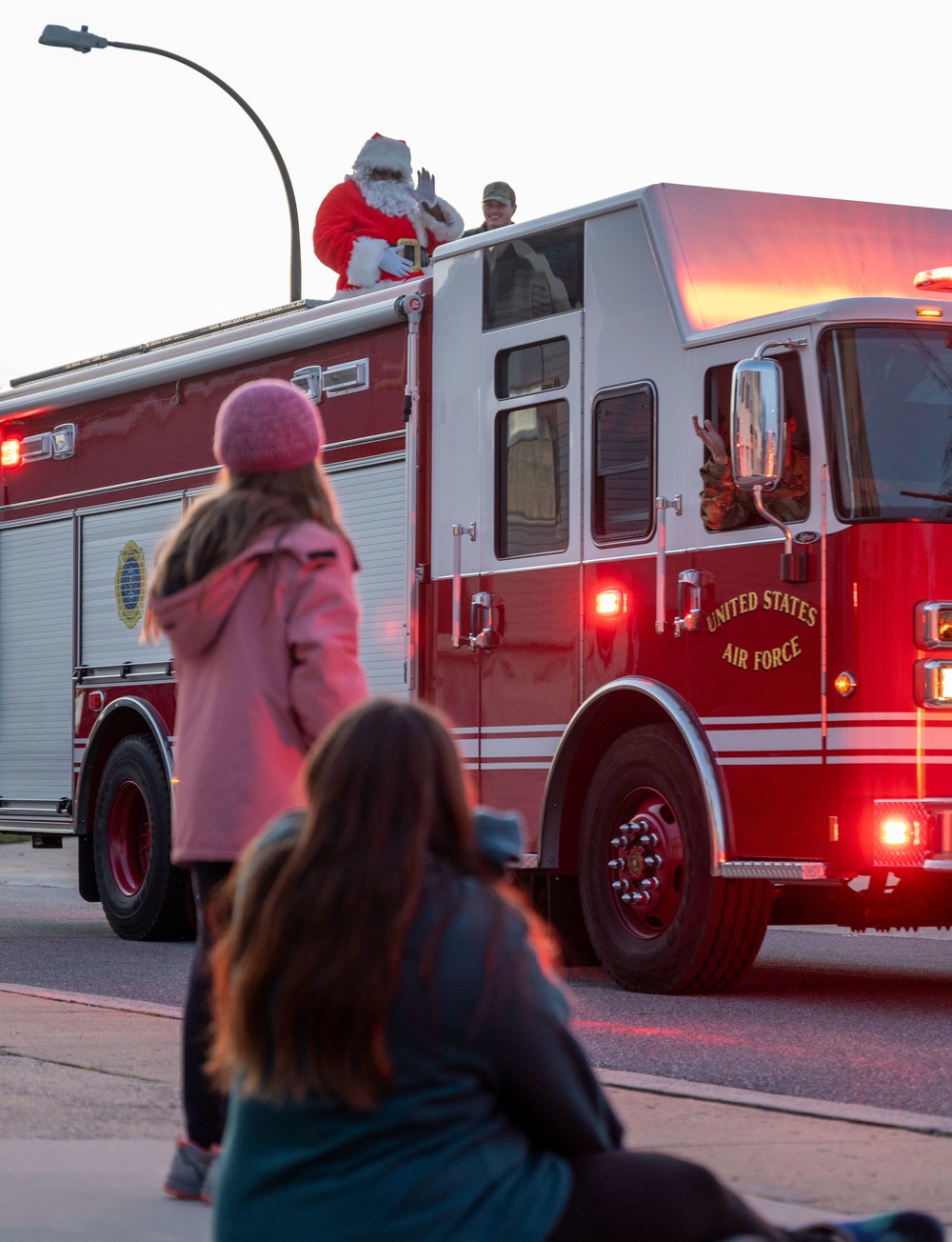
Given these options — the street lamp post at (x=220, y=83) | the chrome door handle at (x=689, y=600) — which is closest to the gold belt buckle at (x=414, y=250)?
the chrome door handle at (x=689, y=600)

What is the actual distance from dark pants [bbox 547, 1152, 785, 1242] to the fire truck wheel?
21.4ft

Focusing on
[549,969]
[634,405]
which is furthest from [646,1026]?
[549,969]

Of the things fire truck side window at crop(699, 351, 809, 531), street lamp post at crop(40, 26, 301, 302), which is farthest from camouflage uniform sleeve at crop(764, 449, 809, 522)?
street lamp post at crop(40, 26, 301, 302)

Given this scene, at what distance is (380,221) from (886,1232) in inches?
444

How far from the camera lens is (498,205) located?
13492 millimetres

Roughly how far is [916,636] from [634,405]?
1.91 m

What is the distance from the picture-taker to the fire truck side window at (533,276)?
426 inches

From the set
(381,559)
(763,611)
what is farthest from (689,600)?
(381,559)

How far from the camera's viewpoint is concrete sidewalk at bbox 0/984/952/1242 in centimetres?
512

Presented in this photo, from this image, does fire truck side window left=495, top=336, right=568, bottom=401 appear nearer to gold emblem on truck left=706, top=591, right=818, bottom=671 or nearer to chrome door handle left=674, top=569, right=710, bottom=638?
chrome door handle left=674, top=569, right=710, bottom=638

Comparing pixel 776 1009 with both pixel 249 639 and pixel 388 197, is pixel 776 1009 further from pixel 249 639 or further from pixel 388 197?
pixel 388 197

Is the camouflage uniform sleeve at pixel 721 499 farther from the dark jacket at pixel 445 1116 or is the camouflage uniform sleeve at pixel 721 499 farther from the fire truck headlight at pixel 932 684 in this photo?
the dark jacket at pixel 445 1116

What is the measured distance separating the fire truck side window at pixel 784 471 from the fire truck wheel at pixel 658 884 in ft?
3.27

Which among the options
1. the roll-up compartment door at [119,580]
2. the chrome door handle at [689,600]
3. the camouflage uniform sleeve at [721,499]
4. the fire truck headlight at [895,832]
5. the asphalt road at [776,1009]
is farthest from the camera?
the roll-up compartment door at [119,580]
